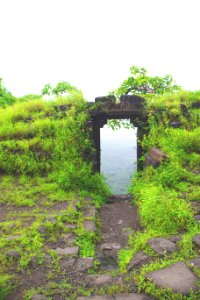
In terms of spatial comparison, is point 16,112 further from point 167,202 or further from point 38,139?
point 167,202

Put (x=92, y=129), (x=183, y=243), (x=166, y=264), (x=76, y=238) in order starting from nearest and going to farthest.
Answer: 1. (x=166, y=264)
2. (x=183, y=243)
3. (x=76, y=238)
4. (x=92, y=129)

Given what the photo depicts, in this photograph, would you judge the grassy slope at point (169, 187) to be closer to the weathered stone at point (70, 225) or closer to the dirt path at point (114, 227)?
the dirt path at point (114, 227)

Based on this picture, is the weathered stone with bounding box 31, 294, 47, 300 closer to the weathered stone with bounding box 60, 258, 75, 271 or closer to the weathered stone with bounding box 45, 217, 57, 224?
the weathered stone with bounding box 60, 258, 75, 271

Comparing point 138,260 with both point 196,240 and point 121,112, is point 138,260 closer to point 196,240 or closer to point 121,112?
point 196,240

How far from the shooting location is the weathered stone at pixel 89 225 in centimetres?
584

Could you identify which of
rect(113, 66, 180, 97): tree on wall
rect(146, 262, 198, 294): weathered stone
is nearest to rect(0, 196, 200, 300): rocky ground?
rect(146, 262, 198, 294): weathered stone

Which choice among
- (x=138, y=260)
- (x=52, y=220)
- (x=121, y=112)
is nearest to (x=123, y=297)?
(x=138, y=260)

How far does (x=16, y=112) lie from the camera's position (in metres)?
10.8

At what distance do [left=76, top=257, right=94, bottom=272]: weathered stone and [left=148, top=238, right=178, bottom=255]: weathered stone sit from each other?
0.95 metres

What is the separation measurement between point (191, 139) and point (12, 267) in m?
5.74

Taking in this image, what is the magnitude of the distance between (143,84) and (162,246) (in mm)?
14769

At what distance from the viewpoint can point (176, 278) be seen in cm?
377

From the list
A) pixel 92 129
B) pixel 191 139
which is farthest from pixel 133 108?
pixel 191 139

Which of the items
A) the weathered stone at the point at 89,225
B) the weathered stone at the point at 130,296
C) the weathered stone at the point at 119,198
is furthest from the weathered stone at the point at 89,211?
the weathered stone at the point at 130,296
